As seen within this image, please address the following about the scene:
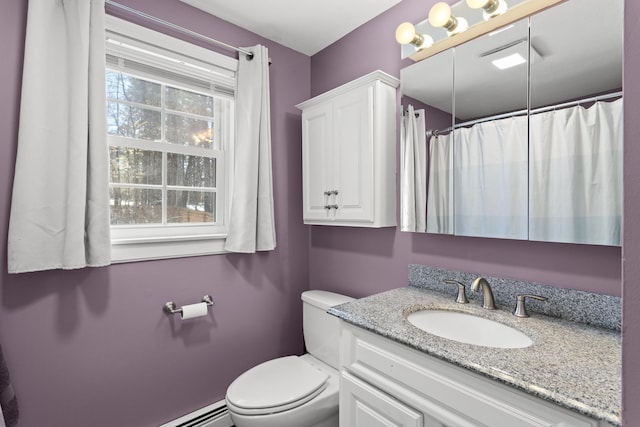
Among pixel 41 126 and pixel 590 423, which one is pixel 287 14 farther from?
pixel 590 423

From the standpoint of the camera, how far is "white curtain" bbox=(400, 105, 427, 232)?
1516 millimetres

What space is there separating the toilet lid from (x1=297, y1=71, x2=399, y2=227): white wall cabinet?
31.5 inches

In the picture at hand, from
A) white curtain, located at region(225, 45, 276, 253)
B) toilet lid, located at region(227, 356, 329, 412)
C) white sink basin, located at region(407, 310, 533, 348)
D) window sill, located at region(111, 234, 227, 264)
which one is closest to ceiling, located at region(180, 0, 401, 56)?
white curtain, located at region(225, 45, 276, 253)

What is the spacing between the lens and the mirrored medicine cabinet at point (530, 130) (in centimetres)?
101

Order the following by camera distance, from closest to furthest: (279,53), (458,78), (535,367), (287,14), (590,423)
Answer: (590,423) → (535,367) → (458,78) → (287,14) → (279,53)

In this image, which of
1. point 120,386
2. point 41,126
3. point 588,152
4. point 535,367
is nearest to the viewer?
point 535,367

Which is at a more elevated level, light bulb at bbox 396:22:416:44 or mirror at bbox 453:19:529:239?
light bulb at bbox 396:22:416:44

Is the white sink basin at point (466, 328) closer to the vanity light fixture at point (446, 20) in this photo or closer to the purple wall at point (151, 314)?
the purple wall at point (151, 314)

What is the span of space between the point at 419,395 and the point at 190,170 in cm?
157

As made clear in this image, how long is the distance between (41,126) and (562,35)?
6.57 ft

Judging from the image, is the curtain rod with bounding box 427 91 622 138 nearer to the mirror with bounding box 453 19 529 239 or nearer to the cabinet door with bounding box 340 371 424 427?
the mirror with bounding box 453 19 529 239

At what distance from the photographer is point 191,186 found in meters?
1.79

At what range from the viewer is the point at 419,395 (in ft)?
3.16

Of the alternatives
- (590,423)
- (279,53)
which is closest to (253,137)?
(279,53)
